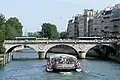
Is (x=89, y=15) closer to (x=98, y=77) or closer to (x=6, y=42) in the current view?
(x=6, y=42)

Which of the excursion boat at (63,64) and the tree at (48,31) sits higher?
the tree at (48,31)

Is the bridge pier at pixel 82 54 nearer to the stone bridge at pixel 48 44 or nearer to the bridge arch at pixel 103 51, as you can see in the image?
the stone bridge at pixel 48 44

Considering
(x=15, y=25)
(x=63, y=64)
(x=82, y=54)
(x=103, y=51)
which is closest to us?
(x=63, y=64)

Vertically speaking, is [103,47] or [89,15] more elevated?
[89,15]

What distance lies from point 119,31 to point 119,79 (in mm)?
70962

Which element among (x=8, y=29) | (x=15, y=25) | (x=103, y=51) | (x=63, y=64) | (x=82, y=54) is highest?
(x=15, y=25)

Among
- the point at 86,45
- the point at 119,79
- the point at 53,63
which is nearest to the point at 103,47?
the point at 86,45

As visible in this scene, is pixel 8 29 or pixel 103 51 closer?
pixel 103 51

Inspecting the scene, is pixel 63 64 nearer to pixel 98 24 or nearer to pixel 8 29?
pixel 8 29

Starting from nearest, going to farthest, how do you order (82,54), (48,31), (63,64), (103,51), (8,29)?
(63,64) → (82,54) → (103,51) → (8,29) → (48,31)

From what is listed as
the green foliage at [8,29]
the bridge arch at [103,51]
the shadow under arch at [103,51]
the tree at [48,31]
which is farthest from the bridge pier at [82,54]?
the tree at [48,31]

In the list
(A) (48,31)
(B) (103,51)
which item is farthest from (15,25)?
(B) (103,51)

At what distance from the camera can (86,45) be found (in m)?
94.2

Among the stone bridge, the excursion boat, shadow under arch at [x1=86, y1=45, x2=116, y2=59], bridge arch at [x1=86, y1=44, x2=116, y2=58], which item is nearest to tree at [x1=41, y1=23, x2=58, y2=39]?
shadow under arch at [x1=86, y1=45, x2=116, y2=59]
